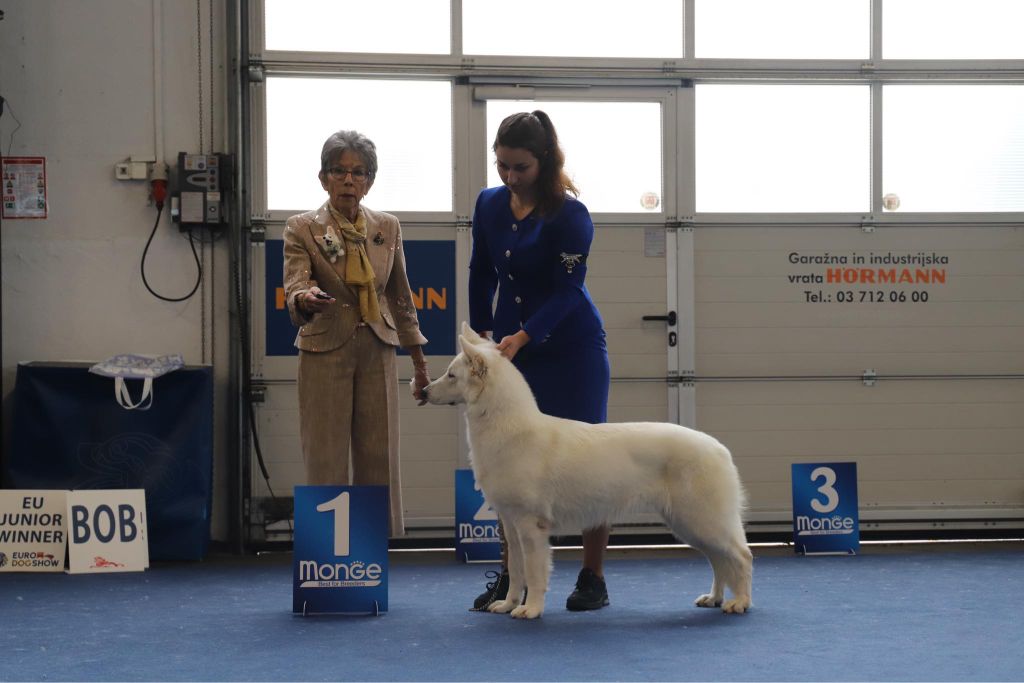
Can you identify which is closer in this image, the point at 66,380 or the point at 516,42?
the point at 66,380

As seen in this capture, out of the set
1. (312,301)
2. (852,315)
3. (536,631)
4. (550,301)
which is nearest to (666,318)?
(852,315)

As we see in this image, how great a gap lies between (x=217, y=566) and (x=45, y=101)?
2.88 m

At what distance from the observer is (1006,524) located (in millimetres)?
6887

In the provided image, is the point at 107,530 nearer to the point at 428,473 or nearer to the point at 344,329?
the point at 428,473

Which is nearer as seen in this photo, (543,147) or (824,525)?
(543,147)

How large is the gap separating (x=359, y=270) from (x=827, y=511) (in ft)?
10.5

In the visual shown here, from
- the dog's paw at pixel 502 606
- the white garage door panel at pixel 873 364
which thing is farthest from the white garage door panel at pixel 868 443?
the dog's paw at pixel 502 606

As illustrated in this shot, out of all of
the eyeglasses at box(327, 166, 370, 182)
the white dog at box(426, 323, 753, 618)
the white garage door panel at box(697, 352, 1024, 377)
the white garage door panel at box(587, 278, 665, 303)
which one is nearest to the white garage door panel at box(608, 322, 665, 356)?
the white garage door panel at box(587, 278, 665, 303)

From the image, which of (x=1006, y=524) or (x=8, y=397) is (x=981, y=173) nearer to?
(x=1006, y=524)

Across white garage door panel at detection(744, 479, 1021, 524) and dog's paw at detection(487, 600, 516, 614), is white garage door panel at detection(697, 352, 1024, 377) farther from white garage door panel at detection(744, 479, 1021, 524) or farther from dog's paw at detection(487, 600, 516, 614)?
dog's paw at detection(487, 600, 516, 614)

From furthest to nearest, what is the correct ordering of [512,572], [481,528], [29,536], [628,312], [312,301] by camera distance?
[628,312] → [481,528] → [29,536] → [512,572] → [312,301]

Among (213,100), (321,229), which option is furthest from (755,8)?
(321,229)

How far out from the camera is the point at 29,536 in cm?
561

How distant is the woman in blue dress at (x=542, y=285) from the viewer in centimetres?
402
